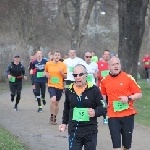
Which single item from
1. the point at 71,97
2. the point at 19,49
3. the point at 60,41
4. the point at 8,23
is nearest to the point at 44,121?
the point at 71,97

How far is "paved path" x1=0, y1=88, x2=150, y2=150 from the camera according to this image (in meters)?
12.2

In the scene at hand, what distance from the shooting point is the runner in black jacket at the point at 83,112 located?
8.56 metres

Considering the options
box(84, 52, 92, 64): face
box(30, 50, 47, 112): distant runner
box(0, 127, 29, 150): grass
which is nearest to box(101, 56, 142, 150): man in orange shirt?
box(0, 127, 29, 150): grass

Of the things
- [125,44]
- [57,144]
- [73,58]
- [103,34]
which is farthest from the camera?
[103,34]

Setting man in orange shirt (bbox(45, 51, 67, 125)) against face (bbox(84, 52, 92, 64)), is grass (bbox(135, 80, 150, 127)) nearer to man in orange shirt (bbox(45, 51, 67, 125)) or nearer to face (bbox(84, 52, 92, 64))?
face (bbox(84, 52, 92, 64))

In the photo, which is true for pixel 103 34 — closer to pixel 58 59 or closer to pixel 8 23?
pixel 8 23

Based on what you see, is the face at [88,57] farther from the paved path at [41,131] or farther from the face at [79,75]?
the face at [79,75]

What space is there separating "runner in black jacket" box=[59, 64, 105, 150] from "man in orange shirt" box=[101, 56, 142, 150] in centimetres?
115

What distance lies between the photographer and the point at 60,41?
49.7m

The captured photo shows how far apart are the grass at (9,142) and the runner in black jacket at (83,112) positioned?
265 cm

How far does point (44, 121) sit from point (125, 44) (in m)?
7.89

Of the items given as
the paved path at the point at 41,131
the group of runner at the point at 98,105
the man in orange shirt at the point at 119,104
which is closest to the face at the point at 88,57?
the paved path at the point at 41,131

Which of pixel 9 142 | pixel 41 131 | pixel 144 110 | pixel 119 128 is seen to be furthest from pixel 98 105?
pixel 144 110

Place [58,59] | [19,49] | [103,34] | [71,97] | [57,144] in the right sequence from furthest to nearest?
[103,34]
[19,49]
[58,59]
[57,144]
[71,97]
